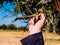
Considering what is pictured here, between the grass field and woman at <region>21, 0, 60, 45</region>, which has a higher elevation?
woman at <region>21, 0, 60, 45</region>

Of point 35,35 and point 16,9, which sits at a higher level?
point 35,35

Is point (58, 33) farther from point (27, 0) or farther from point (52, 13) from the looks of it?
point (27, 0)

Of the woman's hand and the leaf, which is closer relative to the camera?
the woman's hand

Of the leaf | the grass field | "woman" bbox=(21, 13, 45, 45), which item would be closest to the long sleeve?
"woman" bbox=(21, 13, 45, 45)

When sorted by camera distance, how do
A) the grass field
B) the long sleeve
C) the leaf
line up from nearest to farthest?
1. the long sleeve
2. the leaf
3. the grass field

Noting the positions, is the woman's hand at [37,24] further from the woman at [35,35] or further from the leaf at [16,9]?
the leaf at [16,9]

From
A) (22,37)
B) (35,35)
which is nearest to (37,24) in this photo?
(35,35)

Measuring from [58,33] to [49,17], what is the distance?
18.5 feet

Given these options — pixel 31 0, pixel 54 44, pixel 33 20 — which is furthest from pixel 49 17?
pixel 33 20

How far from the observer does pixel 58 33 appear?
59.3 feet

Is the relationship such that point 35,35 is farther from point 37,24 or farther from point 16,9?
point 16,9

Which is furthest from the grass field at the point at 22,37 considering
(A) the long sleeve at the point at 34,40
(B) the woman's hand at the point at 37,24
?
(A) the long sleeve at the point at 34,40

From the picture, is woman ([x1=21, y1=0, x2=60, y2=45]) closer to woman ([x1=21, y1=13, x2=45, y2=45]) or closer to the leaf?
woman ([x1=21, y1=13, x2=45, y2=45])

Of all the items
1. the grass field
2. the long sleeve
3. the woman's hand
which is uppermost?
the woman's hand
